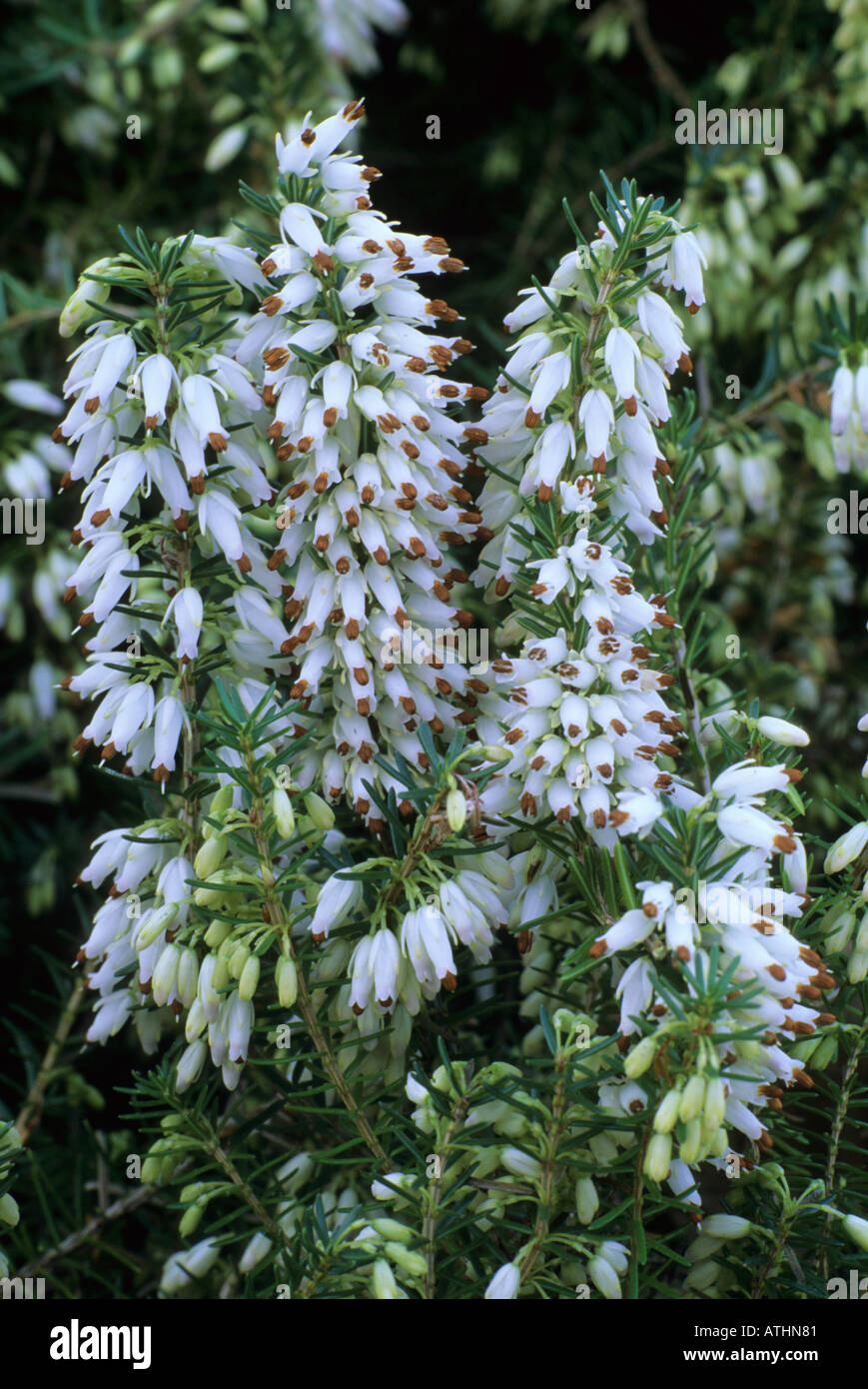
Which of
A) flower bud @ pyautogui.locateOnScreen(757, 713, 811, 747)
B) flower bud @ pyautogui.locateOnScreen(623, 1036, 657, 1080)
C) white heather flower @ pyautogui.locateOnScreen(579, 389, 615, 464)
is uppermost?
white heather flower @ pyautogui.locateOnScreen(579, 389, 615, 464)

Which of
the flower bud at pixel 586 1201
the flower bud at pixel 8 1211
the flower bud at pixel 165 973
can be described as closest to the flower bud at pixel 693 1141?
the flower bud at pixel 586 1201

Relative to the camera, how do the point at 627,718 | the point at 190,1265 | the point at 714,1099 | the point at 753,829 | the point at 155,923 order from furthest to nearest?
1. the point at 190,1265
2. the point at 155,923
3. the point at 627,718
4. the point at 753,829
5. the point at 714,1099

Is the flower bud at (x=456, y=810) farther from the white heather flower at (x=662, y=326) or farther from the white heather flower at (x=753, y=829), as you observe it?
the white heather flower at (x=662, y=326)

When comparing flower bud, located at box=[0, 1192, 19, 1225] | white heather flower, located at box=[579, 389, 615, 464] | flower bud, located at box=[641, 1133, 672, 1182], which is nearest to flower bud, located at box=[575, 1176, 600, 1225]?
flower bud, located at box=[641, 1133, 672, 1182]

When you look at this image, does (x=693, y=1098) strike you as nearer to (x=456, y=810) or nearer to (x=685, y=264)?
(x=456, y=810)

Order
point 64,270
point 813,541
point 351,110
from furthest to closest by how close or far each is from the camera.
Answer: point 813,541 → point 64,270 → point 351,110

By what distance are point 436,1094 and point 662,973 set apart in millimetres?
316

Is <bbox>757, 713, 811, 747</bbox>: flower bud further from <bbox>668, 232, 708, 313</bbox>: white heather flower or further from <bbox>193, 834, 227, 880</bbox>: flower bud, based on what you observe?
<bbox>193, 834, 227, 880</bbox>: flower bud

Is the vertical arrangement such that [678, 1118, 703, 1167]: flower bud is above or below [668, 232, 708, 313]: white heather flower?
below

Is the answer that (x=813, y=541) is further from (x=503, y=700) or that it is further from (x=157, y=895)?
(x=157, y=895)

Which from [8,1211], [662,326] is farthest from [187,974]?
[662,326]

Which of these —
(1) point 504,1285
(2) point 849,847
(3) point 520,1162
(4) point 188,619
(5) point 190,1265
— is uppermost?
(4) point 188,619
